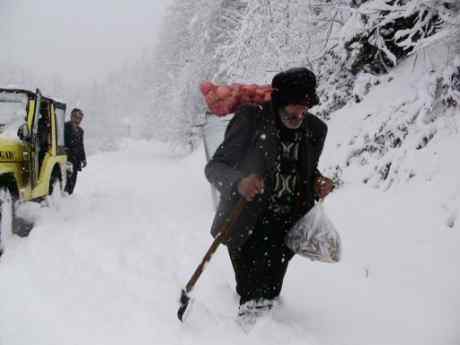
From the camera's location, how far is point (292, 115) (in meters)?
3.27

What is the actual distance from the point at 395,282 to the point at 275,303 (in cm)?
121

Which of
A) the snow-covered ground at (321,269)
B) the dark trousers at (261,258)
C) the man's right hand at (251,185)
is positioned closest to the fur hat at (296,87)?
the man's right hand at (251,185)

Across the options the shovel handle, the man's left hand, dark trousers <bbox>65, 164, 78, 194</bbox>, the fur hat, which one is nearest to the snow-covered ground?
the shovel handle

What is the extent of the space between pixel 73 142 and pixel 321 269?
683 cm

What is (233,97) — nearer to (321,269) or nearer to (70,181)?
(321,269)

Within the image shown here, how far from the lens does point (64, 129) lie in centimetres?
968

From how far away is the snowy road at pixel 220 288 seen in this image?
3531mm

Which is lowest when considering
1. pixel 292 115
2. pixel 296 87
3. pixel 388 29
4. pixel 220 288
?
pixel 220 288

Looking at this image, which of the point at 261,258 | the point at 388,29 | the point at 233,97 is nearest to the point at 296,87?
the point at 261,258

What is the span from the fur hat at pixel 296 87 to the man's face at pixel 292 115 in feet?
0.13

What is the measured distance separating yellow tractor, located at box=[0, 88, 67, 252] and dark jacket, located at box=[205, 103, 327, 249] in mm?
3692

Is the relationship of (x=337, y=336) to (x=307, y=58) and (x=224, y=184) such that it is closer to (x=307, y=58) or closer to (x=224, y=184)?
(x=224, y=184)

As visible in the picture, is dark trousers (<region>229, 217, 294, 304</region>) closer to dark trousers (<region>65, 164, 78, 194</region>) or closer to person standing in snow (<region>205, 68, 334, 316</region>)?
person standing in snow (<region>205, 68, 334, 316</region>)

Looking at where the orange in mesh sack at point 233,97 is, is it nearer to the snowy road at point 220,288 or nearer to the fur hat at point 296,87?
the snowy road at point 220,288
